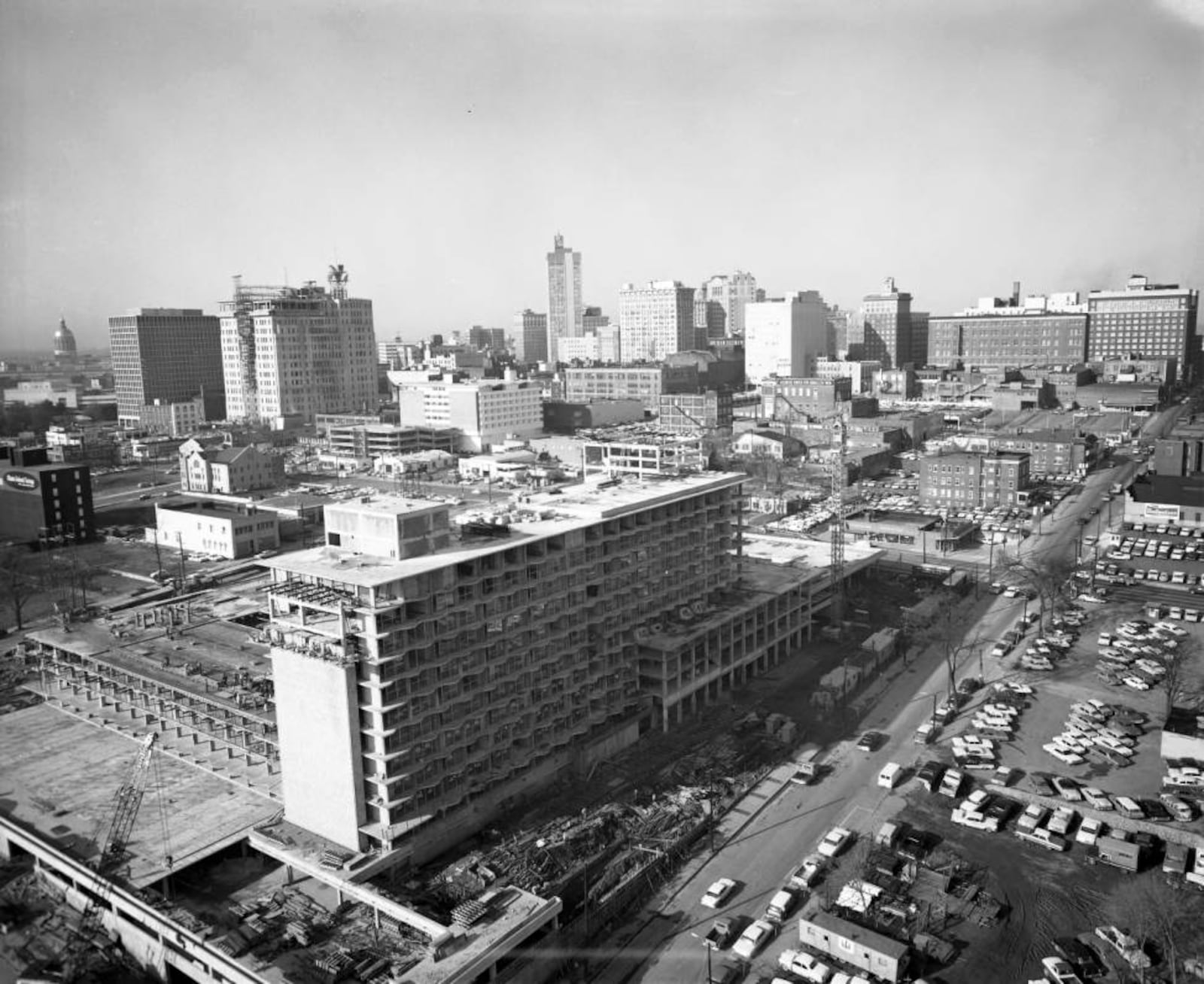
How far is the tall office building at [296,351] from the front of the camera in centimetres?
5444

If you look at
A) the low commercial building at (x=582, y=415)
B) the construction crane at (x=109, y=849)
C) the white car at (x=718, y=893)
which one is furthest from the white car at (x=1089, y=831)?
the low commercial building at (x=582, y=415)

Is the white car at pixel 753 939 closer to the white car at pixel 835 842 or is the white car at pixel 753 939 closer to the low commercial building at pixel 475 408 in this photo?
the white car at pixel 835 842

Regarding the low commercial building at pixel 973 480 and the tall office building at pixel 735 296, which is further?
the tall office building at pixel 735 296

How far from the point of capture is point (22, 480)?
3012 cm

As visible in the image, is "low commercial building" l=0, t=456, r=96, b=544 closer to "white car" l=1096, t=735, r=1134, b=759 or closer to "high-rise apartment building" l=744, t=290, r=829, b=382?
"white car" l=1096, t=735, r=1134, b=759

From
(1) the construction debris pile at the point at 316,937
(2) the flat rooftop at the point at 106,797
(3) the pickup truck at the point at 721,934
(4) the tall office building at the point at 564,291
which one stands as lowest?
(3) the pickup truck at the point at 721,934

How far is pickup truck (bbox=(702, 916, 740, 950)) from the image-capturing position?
1045 cm

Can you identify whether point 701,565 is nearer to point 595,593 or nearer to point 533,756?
point 595,593

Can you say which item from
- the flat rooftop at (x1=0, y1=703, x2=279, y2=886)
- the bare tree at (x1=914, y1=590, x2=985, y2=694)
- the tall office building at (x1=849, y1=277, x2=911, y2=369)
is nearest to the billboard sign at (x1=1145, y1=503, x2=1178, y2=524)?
the bare tree at (x1=914, y1=590, x2=985, y2=694)

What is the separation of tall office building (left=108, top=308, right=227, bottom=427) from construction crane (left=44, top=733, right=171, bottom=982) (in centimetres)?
5354

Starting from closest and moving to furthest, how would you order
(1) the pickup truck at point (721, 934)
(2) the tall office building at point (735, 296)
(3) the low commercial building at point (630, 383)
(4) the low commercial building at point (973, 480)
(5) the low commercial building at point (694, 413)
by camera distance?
1. (1) the pickup truck at point (721, 934)
2. (4) the low commercial building at point (973, 480)
3. (5) the low commercial building at point (694, 413)
4. (3) the low commercial building at point (630, 383)
5. (2) the tall office building at point (735, 296)

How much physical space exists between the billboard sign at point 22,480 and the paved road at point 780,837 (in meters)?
27.0

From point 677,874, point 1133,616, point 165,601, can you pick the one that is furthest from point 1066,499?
point 165,601

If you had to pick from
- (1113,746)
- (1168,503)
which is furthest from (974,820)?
(1168,503)
